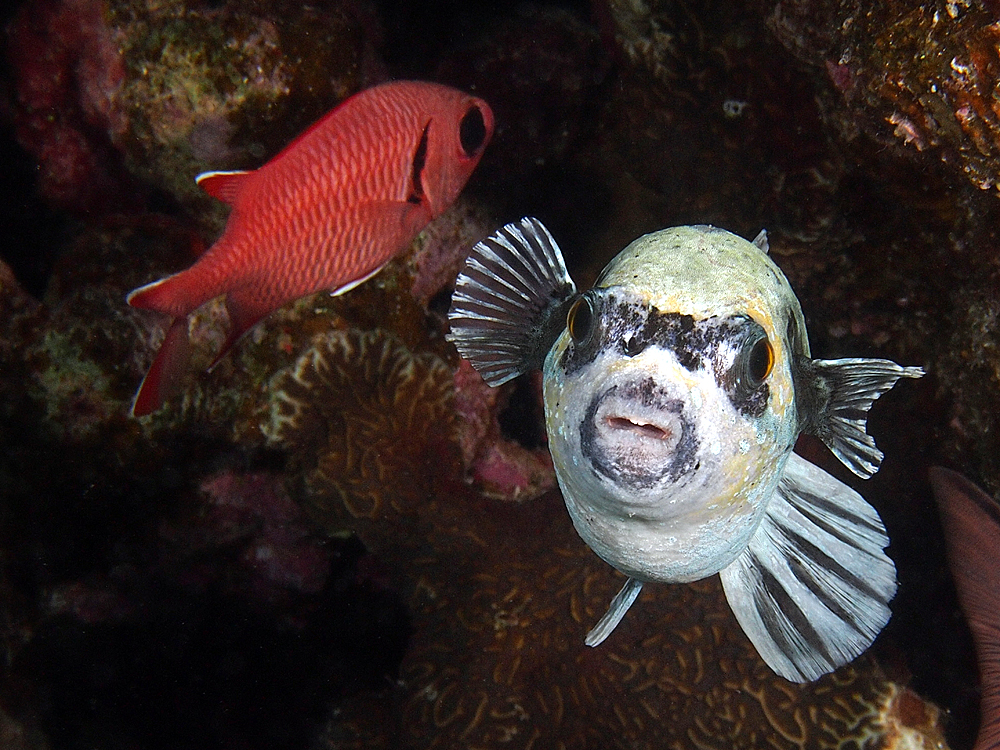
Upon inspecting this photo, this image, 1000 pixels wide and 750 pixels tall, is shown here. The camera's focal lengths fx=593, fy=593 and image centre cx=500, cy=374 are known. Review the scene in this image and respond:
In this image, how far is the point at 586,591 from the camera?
390 centimetres

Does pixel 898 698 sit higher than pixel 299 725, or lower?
higher

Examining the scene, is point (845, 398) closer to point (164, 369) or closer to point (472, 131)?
point (472, 131)

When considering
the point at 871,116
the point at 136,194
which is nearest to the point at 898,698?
the point at 871,116

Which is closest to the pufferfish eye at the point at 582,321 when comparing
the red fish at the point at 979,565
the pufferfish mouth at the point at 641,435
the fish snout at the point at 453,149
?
the pufferfish mouth at the point at 641,435

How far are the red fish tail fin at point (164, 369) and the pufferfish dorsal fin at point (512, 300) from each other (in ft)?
3.67

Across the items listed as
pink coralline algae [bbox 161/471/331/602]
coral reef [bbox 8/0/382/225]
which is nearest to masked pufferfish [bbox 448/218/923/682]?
coral reef [bbox 8/0/382/225]

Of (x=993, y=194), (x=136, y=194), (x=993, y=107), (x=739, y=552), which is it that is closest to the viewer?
(x=993, y=107)

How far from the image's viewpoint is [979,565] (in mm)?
3002

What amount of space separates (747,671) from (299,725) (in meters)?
3.12

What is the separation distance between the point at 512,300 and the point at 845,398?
56.0 inches

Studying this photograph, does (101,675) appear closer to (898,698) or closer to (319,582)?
(319,582)

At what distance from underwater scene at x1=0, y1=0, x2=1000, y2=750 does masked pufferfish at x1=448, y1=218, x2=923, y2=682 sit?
0.06 feet

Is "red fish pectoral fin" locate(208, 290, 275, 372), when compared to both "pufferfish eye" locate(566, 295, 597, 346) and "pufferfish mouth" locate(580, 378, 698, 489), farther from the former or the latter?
"pufferfish mouth" locate(580, 378, 698, 489)

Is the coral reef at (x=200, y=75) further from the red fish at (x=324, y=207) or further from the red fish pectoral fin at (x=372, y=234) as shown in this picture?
the red fish pectoral fin at (x=372, y=234)
